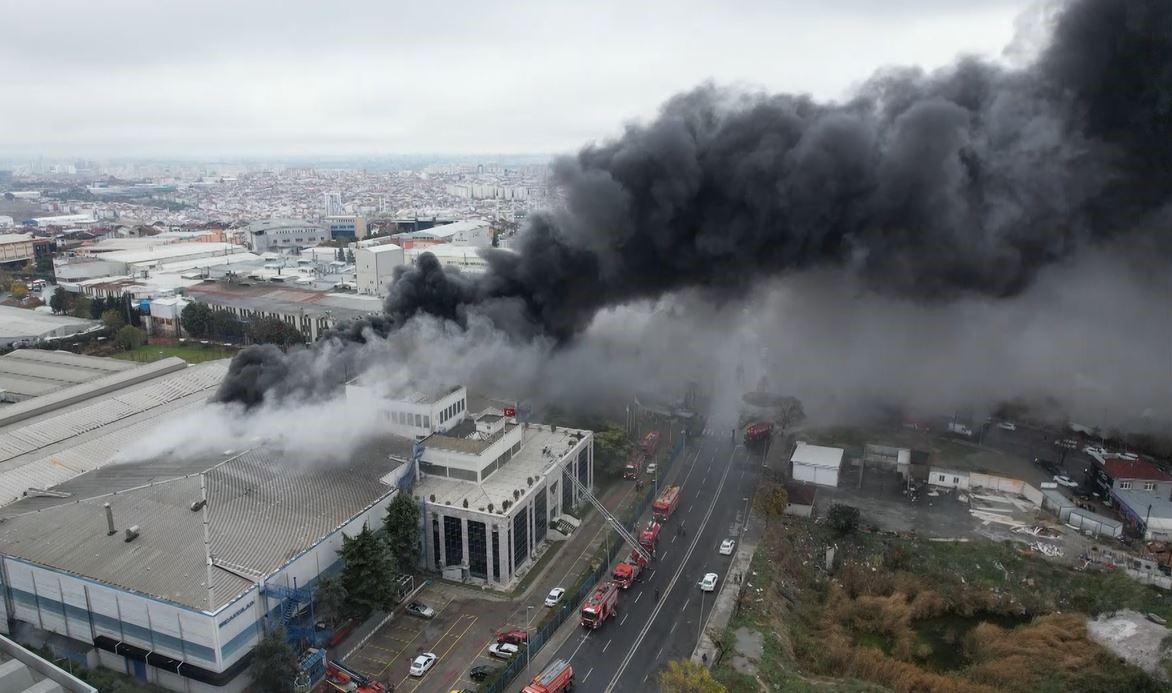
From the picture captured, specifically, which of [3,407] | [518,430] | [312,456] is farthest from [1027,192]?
[3,407]

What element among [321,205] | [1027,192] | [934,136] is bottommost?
[321,205]

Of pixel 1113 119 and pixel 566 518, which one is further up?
pixel 1113 119

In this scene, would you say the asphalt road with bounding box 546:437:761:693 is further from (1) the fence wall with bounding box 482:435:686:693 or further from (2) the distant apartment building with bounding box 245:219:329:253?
Result: (2) the distant apartment building with bounding box 245:219:329:253

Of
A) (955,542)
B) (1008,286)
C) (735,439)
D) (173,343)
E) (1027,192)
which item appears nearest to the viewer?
(955,542)

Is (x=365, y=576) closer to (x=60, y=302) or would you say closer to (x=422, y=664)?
(x=422, y=664)

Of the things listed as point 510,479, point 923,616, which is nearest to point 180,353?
point 510,479

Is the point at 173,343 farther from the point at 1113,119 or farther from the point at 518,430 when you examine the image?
the point at 1113,119

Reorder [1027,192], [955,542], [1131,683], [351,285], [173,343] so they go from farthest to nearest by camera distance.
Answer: [351,285] → [173,343] → [1027,192] → [955,542] → [1131,683]
